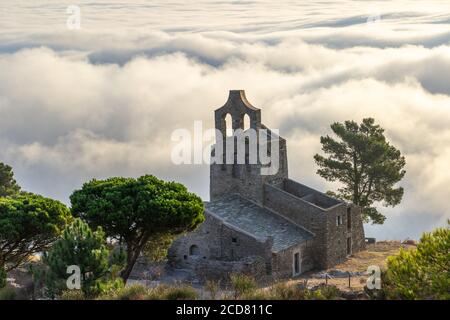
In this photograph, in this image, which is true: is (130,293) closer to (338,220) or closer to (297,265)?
(297,265)

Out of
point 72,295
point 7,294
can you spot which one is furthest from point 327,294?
point 7,294

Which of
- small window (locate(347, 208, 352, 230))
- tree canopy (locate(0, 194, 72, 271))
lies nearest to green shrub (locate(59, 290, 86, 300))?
tree canopy (locate(0, 194, 72, 271))

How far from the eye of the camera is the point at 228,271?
46.6m

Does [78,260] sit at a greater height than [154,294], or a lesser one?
greater

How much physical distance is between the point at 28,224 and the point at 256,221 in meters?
17.9

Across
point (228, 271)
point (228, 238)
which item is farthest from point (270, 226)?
point (228, 271)

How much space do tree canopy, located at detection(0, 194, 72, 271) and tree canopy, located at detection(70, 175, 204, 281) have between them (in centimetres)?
126

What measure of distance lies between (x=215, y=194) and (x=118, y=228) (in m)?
15.6

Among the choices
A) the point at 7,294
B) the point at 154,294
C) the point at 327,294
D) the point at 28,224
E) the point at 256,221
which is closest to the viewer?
the point at 154,294

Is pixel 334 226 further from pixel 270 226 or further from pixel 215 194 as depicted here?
pixel 215 194

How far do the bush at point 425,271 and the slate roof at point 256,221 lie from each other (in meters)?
17.6

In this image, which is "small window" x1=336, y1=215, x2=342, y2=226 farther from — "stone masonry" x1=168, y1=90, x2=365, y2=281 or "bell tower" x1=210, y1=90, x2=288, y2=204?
"bell tower" x1=210, y1=90, x2=288, y2=204

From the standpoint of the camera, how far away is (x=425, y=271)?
3209 centimetres

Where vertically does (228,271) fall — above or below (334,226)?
below
